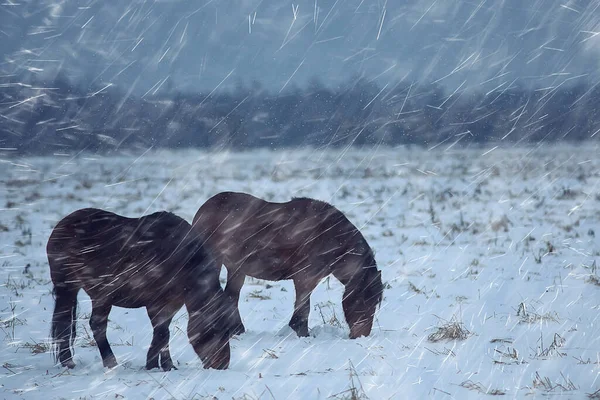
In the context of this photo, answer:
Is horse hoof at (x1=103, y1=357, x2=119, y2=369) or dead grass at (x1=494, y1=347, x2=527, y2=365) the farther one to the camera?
horse hoof at (x1=103, y1=357, x2=119, y2=369)

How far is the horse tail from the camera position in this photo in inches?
174

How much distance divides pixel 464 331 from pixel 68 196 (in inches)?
588

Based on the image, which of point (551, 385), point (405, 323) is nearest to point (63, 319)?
point (405, 323)

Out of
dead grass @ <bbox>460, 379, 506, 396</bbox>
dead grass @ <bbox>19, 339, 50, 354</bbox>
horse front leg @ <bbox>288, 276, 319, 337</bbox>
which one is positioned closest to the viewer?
dead grass @ <bbox>460, 379, 506, 396</bbox>

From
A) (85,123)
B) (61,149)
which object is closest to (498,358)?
(61,149)

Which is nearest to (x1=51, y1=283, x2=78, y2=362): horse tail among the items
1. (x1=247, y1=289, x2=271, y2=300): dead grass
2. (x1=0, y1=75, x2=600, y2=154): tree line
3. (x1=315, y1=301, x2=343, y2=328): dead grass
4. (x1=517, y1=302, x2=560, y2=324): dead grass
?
(x1=315, y1=301, x2=343, y2=328): dead grass

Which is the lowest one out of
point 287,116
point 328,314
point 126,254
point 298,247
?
point 328,314

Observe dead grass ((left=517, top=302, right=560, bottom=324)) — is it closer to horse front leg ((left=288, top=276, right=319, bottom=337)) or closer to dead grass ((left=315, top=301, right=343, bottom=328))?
dead grass ((left=315, top=301, right=343, bottom=328))

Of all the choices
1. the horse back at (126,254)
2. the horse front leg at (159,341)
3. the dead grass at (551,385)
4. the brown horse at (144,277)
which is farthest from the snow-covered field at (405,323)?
the horse back at (126,254)

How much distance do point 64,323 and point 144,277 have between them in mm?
946

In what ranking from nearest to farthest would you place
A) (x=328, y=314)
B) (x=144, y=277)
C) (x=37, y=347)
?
(x=144, y=277), (x=37, y=347), (x=328, y=314)

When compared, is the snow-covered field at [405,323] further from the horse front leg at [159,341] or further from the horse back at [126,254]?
the horse back at [126,254]

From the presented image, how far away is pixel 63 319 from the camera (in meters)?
4.53

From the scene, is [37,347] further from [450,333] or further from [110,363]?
[450,333]
